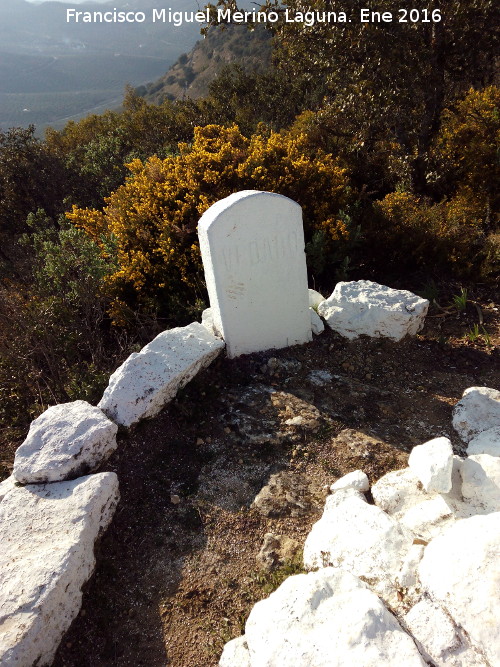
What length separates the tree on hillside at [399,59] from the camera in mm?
5535

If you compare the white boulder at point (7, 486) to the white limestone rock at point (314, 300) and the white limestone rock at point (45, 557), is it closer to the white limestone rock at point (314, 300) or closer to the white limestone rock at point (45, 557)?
the white limestone rock at point (45, 557)

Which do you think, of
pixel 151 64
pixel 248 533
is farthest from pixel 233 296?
pixel 151 64

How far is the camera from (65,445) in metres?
2.88

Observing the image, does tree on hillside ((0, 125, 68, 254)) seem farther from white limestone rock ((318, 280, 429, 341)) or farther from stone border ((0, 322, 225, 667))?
white limestone rock ((318, 280, 429, 341))

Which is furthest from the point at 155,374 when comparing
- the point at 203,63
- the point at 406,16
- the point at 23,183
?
the point at 203,63

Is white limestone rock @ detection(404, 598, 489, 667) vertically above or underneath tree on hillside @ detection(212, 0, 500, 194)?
underneath

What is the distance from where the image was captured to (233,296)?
3703 millimetres

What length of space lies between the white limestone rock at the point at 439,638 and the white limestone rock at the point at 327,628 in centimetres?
11

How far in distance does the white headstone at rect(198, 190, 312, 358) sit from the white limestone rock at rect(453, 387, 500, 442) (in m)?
1.45

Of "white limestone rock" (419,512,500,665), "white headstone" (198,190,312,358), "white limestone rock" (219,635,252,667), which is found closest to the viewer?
"white limestone rock" (419,512,500,665)

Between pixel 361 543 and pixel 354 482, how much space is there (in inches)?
22.4

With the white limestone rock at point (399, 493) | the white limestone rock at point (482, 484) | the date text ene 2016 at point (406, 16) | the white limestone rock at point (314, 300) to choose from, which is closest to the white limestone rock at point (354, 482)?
the white limestone rock at point (399, 493)

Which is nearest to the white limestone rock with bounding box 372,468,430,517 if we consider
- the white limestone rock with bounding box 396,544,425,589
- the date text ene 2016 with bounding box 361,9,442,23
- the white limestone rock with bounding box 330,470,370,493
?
the white limestone rock with bounding box 330,470,370,493

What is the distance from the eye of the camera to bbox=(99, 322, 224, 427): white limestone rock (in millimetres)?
3275
